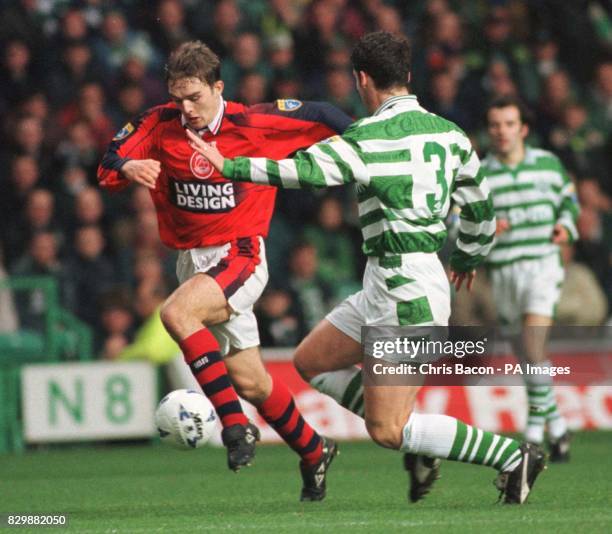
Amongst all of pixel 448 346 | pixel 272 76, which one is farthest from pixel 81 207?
pixel 448 346

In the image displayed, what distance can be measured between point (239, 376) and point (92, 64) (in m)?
6.44

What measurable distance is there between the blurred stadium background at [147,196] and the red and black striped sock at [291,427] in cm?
353

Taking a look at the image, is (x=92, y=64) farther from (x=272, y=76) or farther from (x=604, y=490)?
(x=604, y=490)

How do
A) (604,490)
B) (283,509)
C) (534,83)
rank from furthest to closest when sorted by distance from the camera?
(534,83) < (604,490) < (283,509)

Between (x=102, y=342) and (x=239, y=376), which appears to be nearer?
(x=239, y=376)

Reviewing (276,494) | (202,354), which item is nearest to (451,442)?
(202,354)

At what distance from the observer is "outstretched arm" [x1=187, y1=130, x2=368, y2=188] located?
6.38 meters

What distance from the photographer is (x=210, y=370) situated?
7395 millimetres

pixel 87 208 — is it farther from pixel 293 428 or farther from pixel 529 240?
pixel 293 428

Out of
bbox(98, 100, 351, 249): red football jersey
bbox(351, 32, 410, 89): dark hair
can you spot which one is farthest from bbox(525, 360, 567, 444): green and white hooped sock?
bbox(351, 32, 410, 89): dark hair

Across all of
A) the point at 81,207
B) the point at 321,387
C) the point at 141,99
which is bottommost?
the point at 321,387

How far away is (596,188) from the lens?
556 inches

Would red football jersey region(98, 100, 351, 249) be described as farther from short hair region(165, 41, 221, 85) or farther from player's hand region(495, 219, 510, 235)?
player's hand region(495, 219, 510, 235)

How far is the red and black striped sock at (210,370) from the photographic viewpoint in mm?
7375
